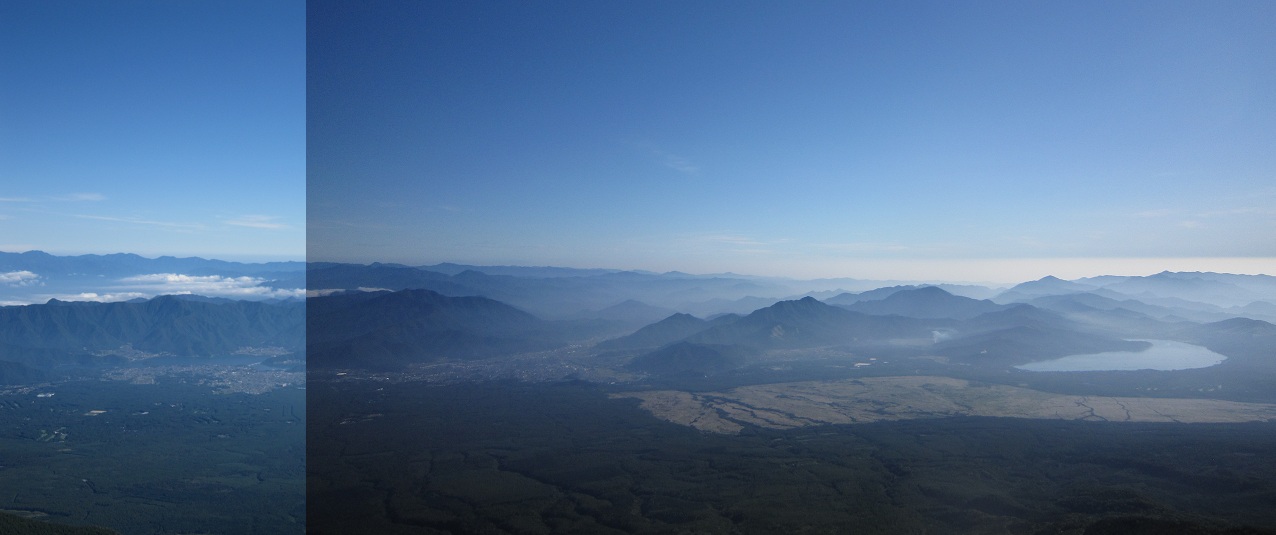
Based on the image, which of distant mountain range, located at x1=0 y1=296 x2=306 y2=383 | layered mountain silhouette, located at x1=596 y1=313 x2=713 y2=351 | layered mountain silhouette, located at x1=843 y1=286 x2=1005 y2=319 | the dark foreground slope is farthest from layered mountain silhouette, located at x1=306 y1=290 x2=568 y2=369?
layered mountain silhouette, located at x1=843 y1=286 x2=1005 y2=319

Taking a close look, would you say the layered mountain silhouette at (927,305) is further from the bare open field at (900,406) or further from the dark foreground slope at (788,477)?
the dark foreground slope at (788,477)

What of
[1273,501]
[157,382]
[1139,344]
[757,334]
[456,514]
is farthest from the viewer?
[757,334]

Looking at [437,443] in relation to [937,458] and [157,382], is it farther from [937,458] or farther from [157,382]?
[157,382]

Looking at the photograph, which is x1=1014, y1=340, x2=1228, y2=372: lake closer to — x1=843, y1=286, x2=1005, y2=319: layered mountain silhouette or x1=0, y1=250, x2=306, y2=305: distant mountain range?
x1=843, y1=286, x2=1005, y2=319: layered mountain silhouette

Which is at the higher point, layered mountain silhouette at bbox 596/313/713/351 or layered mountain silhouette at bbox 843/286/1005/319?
layered mountain silhouette at bbox 843/286/1005/319

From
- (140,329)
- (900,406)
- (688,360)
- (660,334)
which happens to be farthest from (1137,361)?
(140,329)

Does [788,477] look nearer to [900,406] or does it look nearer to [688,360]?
[900,406]

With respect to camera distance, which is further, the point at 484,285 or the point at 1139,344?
the point at 484,285

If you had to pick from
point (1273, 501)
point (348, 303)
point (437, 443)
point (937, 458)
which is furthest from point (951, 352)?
point (348, 303)

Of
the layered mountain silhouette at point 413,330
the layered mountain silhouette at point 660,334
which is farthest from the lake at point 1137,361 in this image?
the layered mountain silhouette at point 413,330
